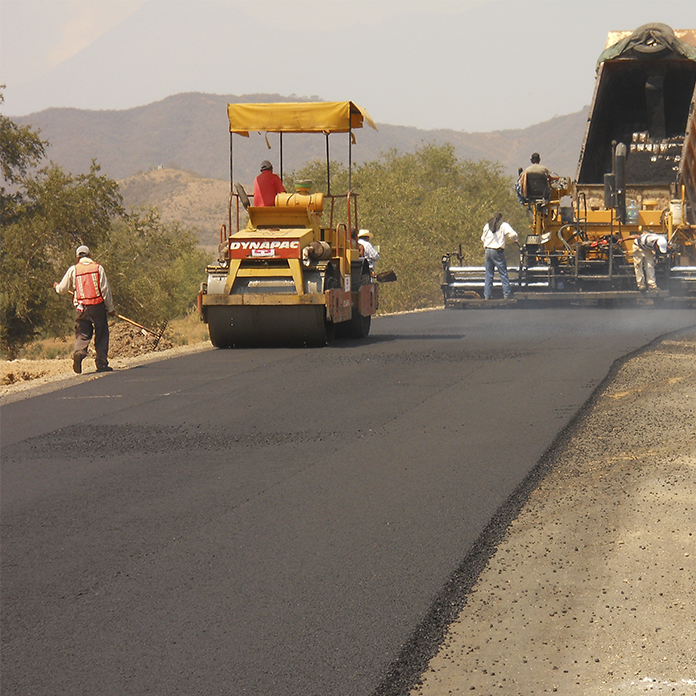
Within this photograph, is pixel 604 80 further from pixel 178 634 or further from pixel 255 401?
pixel 178 634

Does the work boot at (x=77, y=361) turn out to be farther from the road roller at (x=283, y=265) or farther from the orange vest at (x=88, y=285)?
the road roller at (x=283, y=265)

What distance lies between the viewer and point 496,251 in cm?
1927

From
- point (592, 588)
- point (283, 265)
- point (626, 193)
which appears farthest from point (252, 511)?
point (626, 193)

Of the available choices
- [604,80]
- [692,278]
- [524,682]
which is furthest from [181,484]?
[604,80]

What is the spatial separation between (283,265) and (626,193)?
8.27 meters

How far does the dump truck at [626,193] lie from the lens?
18359mm

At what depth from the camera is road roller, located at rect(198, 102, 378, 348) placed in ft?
43.1

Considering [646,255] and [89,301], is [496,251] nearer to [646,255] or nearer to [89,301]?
[646,255]

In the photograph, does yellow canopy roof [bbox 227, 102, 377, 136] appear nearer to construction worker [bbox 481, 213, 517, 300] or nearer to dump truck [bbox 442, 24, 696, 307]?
construction worker [bbox 481, 213, 517, 300]

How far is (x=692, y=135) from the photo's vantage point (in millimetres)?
17938

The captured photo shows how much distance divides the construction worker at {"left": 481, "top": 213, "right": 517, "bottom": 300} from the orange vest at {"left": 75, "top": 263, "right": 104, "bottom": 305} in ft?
28.4

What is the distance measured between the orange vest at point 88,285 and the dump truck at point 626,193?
8.96m

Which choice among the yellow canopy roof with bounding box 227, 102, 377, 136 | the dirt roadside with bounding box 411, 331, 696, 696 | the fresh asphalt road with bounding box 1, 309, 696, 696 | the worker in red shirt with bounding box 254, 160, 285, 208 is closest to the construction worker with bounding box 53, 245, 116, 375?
the fresh asphalt road with bounding box 1, 309, 696, 696

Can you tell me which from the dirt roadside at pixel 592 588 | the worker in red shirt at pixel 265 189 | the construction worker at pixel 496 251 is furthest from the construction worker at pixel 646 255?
the dirt roadside at pixel 592 588
